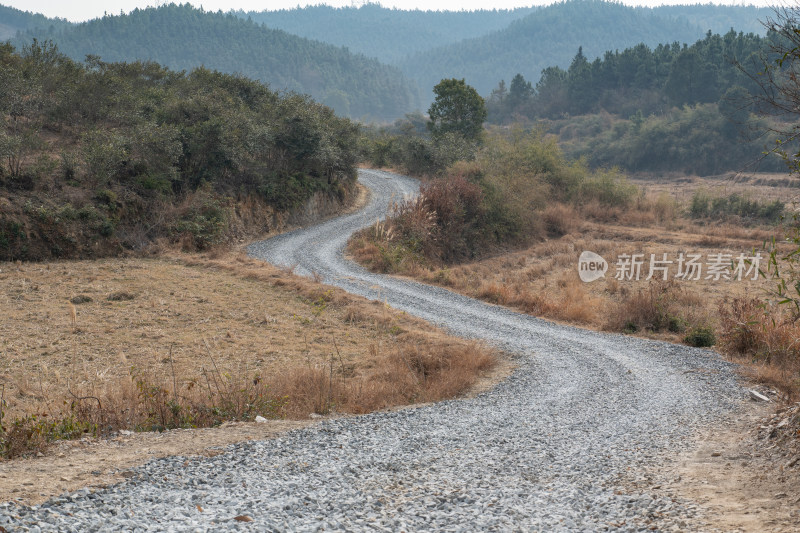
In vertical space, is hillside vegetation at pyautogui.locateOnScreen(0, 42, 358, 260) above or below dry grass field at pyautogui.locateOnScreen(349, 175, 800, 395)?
above

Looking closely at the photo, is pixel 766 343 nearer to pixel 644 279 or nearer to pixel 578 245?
pixel 644 279

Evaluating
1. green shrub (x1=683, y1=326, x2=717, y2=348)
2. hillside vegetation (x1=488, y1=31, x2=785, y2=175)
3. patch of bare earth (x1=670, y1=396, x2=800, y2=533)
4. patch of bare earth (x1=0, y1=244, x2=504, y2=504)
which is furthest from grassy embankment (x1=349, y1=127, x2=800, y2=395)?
hillside vegetation (x1=488, y1=31, x2=785, y2=175)

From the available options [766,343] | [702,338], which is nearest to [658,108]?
[702,338]

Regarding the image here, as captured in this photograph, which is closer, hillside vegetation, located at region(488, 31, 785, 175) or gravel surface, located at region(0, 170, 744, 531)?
gravel surface, located at region(0, 170, 744, 531)

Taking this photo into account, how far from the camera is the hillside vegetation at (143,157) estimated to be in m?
18.3

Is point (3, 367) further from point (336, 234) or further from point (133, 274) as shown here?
point (336, 234)

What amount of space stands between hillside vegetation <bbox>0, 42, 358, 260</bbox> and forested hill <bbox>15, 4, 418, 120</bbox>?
408ft

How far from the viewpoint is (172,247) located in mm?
20547

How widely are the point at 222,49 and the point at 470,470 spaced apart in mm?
175396

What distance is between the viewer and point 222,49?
534ft

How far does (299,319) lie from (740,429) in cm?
928

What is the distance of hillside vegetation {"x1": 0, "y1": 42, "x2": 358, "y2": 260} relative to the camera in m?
18.3

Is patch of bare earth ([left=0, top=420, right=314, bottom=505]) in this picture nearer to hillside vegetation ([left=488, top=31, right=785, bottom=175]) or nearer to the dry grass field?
the dry grass field

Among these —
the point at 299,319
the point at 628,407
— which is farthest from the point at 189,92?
the point at 628,407
